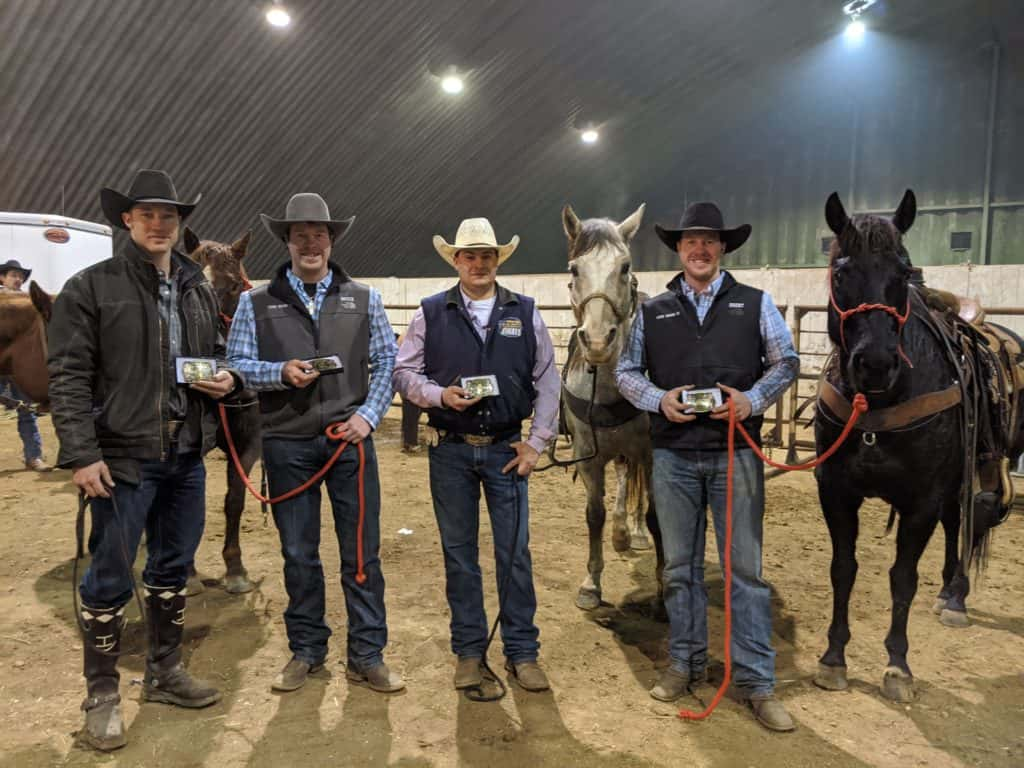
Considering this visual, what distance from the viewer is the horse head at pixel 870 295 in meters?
2.72

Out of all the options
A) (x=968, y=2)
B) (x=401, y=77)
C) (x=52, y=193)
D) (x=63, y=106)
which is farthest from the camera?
(x=968, y=2)

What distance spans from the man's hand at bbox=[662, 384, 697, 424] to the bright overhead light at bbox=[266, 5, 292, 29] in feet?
34.2

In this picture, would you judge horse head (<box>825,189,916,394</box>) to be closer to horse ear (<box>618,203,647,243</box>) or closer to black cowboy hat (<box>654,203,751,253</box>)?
black cowboy hat (<box>654,203,751,253</box>)

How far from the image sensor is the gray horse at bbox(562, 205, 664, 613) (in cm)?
323

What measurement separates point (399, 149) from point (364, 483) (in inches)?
533

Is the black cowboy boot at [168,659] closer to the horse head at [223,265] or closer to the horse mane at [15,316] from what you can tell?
the horse head at [223,265]

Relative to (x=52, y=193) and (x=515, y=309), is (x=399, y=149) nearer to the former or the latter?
(x=52, y=193)

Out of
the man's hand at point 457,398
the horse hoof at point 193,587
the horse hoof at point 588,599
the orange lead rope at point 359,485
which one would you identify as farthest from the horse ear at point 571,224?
the horse hoof at point 193,587

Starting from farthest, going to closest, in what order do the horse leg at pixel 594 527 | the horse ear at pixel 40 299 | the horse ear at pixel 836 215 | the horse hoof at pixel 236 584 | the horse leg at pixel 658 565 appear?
the horse hoof at pixel 236 584 < the horse ear at pixel 40 299 < the horse leg at pixel 594 527 < the horse leg at pixel 658 565 < the horse ear at pixel 836 215

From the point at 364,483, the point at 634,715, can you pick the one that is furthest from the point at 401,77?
the point at 634,715

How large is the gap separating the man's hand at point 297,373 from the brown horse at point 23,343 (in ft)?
8.53

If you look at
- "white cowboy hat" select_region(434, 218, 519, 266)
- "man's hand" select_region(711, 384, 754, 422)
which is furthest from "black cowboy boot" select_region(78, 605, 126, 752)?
"man's hand" select_region(711, 384, 754, 422)

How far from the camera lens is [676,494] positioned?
2873mm

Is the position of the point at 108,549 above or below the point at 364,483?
below
